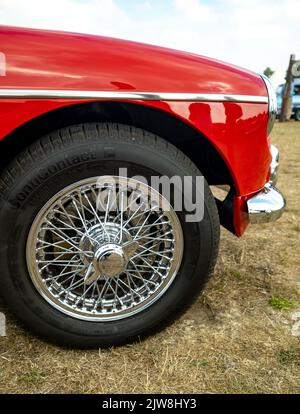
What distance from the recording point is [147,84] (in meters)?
1.58

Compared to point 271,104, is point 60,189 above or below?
below

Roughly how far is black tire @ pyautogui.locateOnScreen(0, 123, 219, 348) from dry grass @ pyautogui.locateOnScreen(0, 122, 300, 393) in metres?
0.10

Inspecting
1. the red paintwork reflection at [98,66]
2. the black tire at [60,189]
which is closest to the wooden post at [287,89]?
the red paintwork reflection at [98,66]

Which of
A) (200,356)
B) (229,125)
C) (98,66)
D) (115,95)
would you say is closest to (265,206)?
(229,125)

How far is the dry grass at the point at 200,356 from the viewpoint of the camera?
5.16ft

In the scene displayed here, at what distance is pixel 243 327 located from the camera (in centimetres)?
194

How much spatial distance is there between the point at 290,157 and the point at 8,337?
5.80 meters

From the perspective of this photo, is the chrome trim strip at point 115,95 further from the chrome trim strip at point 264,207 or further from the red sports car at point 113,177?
the chrome trim strip at point 264,207

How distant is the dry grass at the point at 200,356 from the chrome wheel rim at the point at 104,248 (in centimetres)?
22

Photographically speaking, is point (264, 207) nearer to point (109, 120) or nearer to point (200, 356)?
point (200, 356)

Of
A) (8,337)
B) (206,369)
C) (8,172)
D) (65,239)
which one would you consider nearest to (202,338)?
(206,369)

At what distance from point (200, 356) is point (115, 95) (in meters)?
1.24

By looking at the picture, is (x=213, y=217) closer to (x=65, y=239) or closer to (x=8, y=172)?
(x=65, y=239)

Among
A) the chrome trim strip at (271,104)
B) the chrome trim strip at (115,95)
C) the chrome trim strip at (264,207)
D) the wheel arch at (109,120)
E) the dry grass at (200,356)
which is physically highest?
the chrome trim strip at (115,95)
